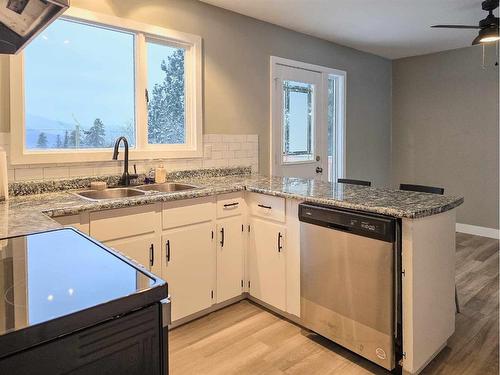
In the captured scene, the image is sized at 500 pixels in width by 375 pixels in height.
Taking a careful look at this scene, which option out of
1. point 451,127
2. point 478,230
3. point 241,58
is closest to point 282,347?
point 241,58

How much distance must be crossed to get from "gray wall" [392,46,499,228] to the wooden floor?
2356mm

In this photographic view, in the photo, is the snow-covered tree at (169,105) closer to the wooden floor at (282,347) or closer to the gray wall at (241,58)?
the gray wall at (241,58)

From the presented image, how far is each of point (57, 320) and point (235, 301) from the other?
2.29 meters

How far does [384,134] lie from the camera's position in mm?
5480

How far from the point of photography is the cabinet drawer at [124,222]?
2.05 meters

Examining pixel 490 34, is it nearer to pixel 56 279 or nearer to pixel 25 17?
pixel 25 17

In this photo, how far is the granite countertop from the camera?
1624 mm

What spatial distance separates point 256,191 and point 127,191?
92 centimetres

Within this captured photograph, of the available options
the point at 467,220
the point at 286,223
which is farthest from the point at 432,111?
the point at 286,223

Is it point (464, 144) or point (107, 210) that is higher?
point (464, 144)

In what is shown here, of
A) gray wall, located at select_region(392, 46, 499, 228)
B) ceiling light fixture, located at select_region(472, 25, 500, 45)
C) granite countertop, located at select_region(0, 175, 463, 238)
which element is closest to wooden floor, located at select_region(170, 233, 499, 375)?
granite countertop, located at select_region(0, 175, 463, 238)

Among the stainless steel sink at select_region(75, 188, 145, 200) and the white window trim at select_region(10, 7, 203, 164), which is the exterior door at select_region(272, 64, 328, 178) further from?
the stainless steel sink at select_region(75, 188, 145, 200)

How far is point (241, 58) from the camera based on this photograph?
3.52 meters

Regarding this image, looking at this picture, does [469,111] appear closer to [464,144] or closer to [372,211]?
[464,144]
